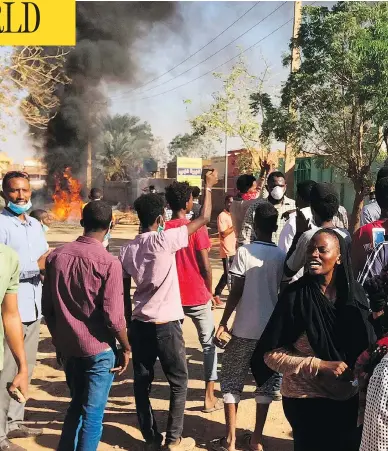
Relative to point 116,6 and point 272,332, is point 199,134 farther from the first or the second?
point 272,332

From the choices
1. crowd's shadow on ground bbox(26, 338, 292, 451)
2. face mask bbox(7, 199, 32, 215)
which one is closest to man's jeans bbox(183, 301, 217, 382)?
crowd's shadow on ground bbox(26, 338, 292, 451)

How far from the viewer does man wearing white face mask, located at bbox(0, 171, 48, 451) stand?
3996 mm

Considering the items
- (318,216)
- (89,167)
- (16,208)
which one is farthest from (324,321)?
(89,167)

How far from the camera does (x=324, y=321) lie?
2.65 meters

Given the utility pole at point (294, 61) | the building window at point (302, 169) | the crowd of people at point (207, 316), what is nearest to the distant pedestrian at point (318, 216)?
the crowd of people at point (207, 316)

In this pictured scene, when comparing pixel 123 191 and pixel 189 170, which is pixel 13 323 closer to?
pixel 189 170

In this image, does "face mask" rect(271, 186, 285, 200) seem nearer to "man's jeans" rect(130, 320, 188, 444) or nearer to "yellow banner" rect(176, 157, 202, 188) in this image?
"man's jeans" rect(130, 320, 188, 444)

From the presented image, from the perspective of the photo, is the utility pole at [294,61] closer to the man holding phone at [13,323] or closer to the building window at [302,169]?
the building window at [302,169]

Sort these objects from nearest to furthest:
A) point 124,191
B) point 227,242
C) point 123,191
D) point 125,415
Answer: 1. point 125,415
2. point 227,242
3. point 124,191
4. point 123,191

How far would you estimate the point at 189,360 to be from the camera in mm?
6113

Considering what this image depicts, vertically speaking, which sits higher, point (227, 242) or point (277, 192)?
point (277, 192)

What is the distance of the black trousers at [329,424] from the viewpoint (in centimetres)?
275

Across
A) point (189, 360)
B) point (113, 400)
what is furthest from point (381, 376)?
point (189, 360)

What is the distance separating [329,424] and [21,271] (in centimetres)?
240
